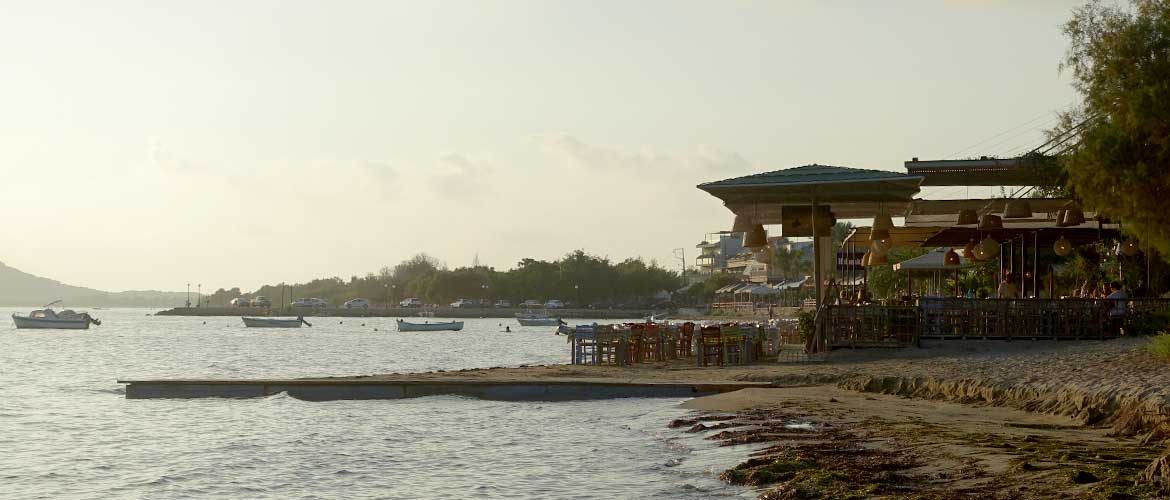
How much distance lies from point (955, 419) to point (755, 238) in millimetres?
9057

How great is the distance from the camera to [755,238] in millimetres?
21688

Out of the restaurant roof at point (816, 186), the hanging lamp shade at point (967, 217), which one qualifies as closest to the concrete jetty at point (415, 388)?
the restaurant roof at point (816, 186)

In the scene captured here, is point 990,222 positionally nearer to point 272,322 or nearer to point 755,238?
point 755,238

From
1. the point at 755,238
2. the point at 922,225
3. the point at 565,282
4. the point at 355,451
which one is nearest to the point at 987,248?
the point at 922,225

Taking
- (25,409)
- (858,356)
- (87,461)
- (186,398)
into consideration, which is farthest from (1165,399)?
(25,409)

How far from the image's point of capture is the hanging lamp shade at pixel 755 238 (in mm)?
21562

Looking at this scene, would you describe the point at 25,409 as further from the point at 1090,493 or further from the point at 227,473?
the point at 1090,493

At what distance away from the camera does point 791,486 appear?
9312 millimetres

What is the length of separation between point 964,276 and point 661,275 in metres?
130

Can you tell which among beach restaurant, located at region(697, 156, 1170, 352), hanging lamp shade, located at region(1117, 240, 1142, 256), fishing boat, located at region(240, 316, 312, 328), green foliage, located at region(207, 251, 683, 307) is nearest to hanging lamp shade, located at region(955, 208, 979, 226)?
beach restaurant, located at region(697, 156, 1170, 352)

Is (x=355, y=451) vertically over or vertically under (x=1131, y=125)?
under

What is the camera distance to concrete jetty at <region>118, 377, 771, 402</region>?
60.4ft

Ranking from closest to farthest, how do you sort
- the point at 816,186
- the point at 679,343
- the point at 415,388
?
the point at 816,186 → the point at 415,388 → the point at 679,343

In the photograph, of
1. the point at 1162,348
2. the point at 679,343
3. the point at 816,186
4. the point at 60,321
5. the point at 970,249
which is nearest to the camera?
the point at 1162,348
